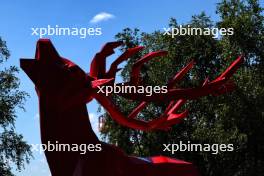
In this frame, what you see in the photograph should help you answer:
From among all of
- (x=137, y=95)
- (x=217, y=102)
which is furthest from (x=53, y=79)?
(x=217, y=102)

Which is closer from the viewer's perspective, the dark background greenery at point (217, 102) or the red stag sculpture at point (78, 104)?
the red stag sculpture at point (78, 104)

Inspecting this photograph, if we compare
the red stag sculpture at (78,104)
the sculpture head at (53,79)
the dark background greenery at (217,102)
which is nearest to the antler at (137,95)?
the red stag sculpture at (78,104)

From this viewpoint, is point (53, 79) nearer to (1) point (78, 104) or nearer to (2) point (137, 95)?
(1) point (78, 104)

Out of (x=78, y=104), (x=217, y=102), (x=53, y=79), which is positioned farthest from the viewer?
(x=217, y=102)

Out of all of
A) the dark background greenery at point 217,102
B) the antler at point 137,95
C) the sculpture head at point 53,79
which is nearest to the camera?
the sculpture head at point 53,79

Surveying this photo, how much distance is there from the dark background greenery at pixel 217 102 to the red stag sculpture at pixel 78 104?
13839 millimetres

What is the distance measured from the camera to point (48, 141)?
6.02 metres

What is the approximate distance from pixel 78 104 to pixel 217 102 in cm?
1546

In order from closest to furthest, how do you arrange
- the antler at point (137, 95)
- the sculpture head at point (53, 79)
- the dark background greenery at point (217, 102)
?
1. the sculpture head at point (53, 79)
2. the antler at point (137, 95)
3. the dark background greenery at point (217, 102)

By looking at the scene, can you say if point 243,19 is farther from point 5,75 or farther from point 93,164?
point 93,164

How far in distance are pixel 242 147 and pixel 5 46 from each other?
34.2 feet

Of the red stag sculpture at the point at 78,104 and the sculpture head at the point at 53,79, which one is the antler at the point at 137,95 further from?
the sculpture head at the point at 53,79

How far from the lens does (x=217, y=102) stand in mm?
21047

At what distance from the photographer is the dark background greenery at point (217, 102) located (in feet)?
67.0
